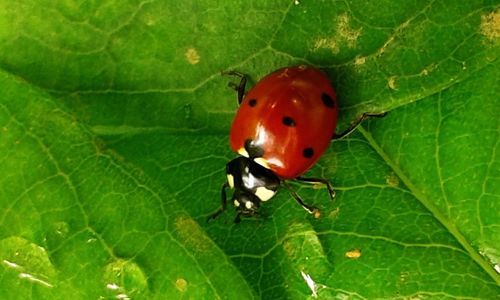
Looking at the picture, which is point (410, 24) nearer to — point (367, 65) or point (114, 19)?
point (367, 65)

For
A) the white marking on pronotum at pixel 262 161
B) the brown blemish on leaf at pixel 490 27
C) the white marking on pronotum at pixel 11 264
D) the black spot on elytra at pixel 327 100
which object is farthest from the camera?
the white marking on pronotum at pixel 262 161

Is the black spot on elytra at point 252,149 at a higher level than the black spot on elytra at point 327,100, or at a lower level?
lower

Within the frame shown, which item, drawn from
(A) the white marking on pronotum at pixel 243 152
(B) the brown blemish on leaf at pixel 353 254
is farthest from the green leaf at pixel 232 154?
(A) the white marking on pronotum at pixel 243 152

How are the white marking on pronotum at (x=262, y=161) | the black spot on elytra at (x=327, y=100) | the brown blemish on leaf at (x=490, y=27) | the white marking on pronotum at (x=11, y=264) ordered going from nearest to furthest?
1. the white marking on pronotum at (x=11, y=264)
2. the brown blemish on leaf at (x=490, y=27)
3. the black spot on elytra at (x=327, y=100)
4. the white marking on pronotum at (x=262, y=161)

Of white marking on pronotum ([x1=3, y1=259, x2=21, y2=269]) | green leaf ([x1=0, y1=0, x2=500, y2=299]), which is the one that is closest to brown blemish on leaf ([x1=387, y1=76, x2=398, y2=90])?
green leaf ([x1=0, y1=0, x2=500, y2=299])

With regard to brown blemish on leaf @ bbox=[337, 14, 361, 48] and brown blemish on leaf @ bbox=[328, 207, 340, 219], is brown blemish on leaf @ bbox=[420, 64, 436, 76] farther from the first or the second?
brown blemish on leaf @ bbox=[328, 207, 340, 219]

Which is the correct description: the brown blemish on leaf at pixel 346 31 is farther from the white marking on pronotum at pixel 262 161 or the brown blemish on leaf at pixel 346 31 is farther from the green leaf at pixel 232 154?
the white marking on pronotum at pixel 262 161
